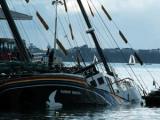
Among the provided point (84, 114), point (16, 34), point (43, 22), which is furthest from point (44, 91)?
point (43, 22)

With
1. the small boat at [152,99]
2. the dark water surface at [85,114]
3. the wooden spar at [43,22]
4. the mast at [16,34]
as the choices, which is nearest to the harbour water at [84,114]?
the dark water surface at [85,114]

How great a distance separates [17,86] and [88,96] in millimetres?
6270

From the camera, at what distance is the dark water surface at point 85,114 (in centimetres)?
4803

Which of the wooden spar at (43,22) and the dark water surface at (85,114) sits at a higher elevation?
the wooden spar at (43,22)

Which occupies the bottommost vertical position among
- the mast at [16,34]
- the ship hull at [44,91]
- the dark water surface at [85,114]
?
the dark water surface at [85,114]

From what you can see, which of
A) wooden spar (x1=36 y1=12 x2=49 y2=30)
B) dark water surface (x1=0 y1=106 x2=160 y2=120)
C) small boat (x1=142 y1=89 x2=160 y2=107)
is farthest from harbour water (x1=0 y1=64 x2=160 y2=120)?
small boat (x1=142 y1=89 x2=160 y2=107)

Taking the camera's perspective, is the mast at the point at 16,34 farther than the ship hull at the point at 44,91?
Yes

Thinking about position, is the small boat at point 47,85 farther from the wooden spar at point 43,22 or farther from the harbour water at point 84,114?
the harbour water at point 84,114

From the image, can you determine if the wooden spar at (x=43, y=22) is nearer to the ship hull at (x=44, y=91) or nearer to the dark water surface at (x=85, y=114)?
the ship hull at (x=44, y=91)

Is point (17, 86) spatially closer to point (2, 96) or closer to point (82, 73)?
point (2, 96)

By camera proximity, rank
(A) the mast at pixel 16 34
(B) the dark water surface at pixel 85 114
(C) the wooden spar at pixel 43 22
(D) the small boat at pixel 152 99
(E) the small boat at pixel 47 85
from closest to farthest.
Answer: (B) the dark water surface at pixel 85 114, (E) the small boat at pixel 47 85, (A) the mast at pixel 16 34, (C) the wooden spar at pixel 43 22, (D) the small boat at pixel 152 99

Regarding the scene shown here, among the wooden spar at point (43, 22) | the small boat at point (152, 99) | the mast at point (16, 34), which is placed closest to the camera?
the mast at point (16, 34)

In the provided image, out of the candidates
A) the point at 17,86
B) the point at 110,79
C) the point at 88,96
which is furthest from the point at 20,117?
the point at 110,79

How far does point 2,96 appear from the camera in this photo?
52.4m
